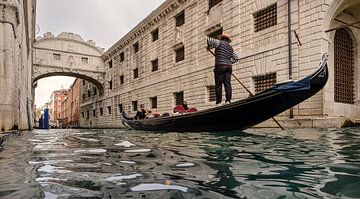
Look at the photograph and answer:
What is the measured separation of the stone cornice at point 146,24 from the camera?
626 inches

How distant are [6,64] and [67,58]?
20.3 metres

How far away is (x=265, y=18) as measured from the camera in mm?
10367

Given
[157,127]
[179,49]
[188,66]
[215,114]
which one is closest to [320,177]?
[215,114]

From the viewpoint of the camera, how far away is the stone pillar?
5.34 m

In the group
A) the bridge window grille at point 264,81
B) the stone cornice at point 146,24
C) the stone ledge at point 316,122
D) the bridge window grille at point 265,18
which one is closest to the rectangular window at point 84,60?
the stone cornice at point 146,24

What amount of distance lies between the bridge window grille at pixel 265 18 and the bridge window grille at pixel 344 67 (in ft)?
7.10

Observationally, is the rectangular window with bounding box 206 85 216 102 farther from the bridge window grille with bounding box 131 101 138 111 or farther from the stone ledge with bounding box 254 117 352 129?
the bridge window grille with bounding box 131 101 138 111

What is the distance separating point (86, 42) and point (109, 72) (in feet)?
11.7

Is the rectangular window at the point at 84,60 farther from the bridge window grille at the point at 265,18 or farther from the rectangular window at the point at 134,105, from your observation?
the bridge window grille at the point at 265,18

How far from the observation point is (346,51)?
998 cm

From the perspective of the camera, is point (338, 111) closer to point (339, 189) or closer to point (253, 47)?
point (253, 47)

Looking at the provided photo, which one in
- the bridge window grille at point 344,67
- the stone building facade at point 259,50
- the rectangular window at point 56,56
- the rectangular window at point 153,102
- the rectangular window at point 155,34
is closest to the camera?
the stone building facade at point 259,50

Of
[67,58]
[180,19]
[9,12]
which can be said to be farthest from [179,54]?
[67,58]

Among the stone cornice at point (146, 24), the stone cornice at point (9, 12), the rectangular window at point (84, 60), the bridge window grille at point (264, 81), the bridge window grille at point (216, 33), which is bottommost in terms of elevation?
the bridge window grille at point (264, 81)
